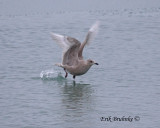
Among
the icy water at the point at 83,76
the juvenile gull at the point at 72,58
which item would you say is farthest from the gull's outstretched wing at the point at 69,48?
the icy water at the point at 83,76

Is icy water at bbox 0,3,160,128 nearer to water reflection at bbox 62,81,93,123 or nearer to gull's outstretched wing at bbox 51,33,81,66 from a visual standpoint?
water reflection at bbox 62,81,93,123

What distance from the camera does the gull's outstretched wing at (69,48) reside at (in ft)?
38.6

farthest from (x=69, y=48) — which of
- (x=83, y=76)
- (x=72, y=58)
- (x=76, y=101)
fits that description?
(x=76, y=101)

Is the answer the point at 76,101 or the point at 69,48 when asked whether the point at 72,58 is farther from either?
the point at 76,101

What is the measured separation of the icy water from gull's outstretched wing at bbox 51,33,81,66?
0.45 meters

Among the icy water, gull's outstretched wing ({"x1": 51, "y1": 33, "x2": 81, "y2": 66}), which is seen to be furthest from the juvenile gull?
the icy water

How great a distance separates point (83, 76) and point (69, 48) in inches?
40.3

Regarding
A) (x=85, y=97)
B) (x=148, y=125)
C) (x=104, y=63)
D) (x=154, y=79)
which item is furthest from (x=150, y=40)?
(x=148, y=125)

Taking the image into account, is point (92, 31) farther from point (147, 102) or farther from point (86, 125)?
point (86, 125)

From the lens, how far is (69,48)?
11914 mm

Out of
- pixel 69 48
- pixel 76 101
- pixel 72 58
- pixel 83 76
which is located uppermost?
pixel 69 48

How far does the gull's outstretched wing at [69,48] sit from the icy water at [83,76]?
45 cm

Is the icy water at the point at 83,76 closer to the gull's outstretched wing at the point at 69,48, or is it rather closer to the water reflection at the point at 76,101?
the water reflection at the point at 76,101

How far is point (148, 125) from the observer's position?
27.4 ft
